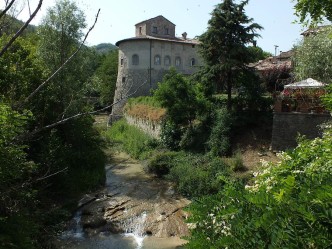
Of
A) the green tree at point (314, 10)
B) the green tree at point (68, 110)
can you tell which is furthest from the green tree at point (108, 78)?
the green tree at point (314, 10)

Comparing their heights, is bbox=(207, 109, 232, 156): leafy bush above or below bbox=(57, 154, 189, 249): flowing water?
above

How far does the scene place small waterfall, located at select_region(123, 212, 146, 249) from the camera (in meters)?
13.4

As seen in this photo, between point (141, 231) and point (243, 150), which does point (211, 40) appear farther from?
point (141, 231)

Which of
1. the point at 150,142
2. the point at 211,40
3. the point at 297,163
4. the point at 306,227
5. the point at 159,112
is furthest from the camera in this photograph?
the point at 159,112

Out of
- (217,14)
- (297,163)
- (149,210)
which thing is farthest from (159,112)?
(297,163)

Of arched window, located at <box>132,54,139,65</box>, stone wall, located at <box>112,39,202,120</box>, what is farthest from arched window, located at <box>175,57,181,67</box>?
arched window, located at <box>132,54,139,65</box>

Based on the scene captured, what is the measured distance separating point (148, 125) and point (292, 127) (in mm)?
13651

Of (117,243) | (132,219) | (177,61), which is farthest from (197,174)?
(177,61)

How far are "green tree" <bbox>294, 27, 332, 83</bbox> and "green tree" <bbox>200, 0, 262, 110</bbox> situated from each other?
10.7ft

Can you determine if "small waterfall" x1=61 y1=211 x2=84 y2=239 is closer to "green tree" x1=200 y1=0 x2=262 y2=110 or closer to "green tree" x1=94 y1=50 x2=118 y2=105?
"green tree" x1=200 y1=0 x2=262 y2=110

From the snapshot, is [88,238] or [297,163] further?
[88,238]

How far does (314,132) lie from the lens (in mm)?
17062

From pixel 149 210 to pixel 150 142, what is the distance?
10.8 meters

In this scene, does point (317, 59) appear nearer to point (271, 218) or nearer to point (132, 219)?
point (132, 219)
